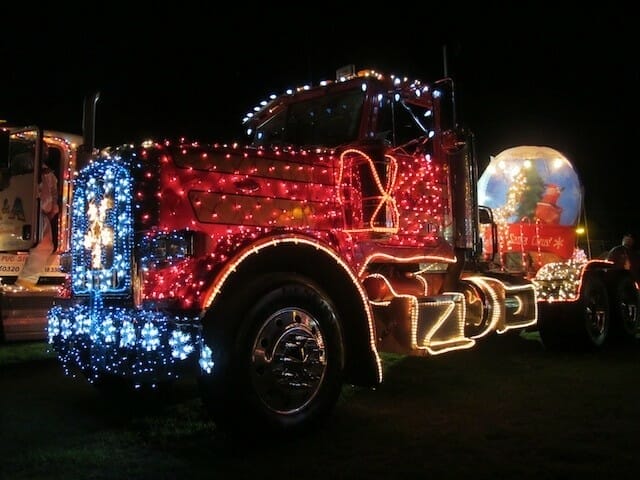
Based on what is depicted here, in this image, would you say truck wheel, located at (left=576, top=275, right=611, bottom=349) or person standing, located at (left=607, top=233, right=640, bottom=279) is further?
person standing, located at (left=607, top=233, right=640, bottom=279)

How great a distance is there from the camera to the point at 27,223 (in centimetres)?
1002

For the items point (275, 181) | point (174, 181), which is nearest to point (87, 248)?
point (174, 181)

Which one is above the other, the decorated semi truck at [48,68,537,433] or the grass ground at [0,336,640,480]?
the decorated semi truck at [48,68,537,433]

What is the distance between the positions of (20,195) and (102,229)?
521cm

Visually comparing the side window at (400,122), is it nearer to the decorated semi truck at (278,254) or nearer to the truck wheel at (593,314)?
the decorated semi truck at (278,254)

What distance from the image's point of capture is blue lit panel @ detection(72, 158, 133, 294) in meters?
5.38

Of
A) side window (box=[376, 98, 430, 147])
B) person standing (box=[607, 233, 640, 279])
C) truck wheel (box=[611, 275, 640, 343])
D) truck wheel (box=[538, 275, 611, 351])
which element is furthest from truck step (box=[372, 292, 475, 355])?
person standing (box=[607, 233, 640, 279])

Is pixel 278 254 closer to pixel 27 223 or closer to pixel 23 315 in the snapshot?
pixel 23 315

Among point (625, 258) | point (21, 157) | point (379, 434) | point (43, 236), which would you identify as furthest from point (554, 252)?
point (21, 157)

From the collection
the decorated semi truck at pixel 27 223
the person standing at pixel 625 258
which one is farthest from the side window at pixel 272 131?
the person standing at pixel 625 258

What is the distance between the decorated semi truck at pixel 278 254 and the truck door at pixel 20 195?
161 inches

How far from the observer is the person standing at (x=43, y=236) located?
10031 millimetres

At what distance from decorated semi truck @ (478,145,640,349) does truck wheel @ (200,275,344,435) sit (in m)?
4.75

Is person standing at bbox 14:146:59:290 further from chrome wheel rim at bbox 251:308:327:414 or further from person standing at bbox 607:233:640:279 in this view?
person standing at bbox 607:233:640:279
